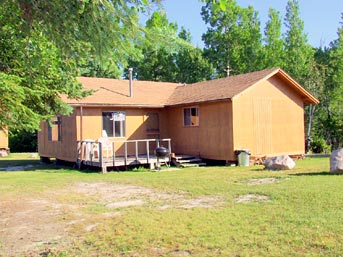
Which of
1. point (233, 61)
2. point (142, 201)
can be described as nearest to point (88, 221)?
point (142, 201)

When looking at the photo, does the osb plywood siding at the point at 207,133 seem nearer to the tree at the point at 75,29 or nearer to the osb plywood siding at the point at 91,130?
the osb plywood siding at the point at 91,130

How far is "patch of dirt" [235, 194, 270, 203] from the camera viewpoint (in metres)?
8.56

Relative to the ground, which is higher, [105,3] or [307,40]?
[307,40]

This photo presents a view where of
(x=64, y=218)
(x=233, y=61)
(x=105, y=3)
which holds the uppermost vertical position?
(x=233, y=61)

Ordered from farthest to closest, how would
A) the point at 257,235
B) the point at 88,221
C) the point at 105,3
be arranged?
1. the point at 88,221
2. the point at 257,235
3. the point at 105,3

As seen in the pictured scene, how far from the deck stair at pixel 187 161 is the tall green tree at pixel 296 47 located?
14.8 meters

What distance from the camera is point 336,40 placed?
35344mm

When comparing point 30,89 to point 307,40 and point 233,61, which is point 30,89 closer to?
point 233,61

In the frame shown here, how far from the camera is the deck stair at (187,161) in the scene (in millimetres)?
18228

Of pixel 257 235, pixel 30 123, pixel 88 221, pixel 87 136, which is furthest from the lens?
pixel 87 136

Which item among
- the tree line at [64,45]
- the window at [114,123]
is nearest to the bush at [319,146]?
the window at [114,123]

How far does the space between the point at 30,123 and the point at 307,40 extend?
31228 mm

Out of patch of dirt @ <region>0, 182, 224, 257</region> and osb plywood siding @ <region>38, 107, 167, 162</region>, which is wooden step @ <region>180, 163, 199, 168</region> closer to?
osb plywood siding @ <region>38, 107, 167, 162</region>

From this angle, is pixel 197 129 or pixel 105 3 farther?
pixel 197 129
